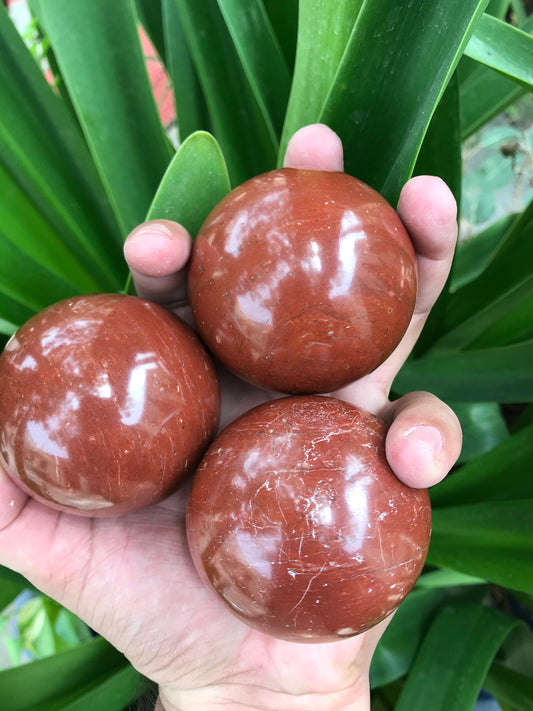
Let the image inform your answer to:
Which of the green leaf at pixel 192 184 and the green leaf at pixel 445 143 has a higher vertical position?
the green leaf at pixel 192 184

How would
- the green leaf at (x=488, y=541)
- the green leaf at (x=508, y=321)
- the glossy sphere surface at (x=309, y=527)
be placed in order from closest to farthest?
the glossy sphere surface at (x=309, y=527) → the green leaf at (x=488, y=541) → the green leaf at (x=508, y=321)

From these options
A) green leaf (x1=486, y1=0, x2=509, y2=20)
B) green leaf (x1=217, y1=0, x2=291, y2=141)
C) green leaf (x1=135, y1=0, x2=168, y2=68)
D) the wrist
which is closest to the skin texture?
the wrist

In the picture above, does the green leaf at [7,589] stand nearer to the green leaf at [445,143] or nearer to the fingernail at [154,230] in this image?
the fingernail at [154,230]

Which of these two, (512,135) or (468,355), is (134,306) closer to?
(468,355)

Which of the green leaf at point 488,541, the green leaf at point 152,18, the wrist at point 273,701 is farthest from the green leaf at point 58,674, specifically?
the green leaf at point 152,18


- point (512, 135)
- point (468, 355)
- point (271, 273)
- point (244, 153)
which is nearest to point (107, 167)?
point (244, 153)

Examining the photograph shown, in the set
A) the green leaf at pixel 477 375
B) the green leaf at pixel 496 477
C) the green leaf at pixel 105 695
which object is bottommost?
the green leaf at pixel 105 695
